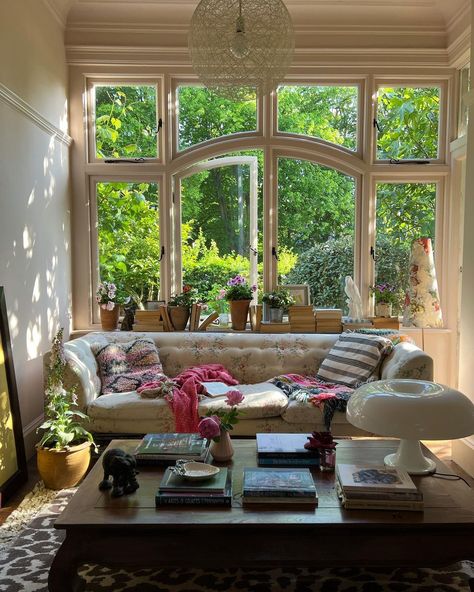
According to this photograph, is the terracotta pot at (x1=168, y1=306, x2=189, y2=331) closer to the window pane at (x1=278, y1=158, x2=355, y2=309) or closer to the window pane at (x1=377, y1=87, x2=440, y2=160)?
the window pane at (x1=278, y1=158, x2=355, y2=309)

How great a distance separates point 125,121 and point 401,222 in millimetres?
2662

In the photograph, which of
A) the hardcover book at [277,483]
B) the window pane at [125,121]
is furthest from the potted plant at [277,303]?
the hardcover book at [277,483]

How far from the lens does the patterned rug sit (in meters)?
2.22

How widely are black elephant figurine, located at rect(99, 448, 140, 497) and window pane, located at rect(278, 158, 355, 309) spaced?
121 inches

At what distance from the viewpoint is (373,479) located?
204cm

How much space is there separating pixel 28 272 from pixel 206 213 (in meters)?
1.75

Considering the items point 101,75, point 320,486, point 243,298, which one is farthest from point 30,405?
point 101,75

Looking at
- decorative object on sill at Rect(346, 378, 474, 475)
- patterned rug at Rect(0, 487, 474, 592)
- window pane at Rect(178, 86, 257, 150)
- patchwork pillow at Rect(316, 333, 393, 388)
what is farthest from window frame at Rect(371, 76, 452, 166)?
patterned rug at Rect(0, 487, 474, 592)

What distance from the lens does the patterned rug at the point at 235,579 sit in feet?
7.30

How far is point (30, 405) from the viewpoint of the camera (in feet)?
12.7

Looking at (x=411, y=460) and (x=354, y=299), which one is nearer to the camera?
(x=411, y=460)

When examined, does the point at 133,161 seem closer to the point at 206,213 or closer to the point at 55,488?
the point at 206,213

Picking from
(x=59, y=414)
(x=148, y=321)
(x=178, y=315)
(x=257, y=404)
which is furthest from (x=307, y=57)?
(x=59, y=414)

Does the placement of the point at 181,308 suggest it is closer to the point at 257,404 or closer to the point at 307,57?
the point at 257,404
